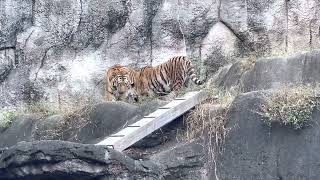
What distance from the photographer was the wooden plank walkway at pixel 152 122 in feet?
36.3

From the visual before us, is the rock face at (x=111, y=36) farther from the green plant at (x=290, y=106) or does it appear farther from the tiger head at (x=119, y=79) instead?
the green plant at (x=290, y=106)

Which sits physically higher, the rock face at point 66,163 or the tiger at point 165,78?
the tiger at point 165,78

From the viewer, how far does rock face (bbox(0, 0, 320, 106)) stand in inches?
563

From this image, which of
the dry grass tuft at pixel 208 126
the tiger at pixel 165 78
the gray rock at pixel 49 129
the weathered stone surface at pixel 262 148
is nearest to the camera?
the weathered stone surface at pixel 262 148

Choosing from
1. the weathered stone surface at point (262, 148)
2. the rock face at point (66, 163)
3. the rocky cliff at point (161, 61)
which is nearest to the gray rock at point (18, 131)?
the rocky cliff at point (161, 61)

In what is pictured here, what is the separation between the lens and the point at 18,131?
44.2 ft

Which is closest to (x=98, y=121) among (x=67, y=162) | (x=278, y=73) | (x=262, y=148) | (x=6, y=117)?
(x=6, y=117)

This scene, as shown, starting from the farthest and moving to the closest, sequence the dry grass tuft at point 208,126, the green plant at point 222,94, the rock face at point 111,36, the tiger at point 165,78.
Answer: the rock face at point 111,36, the tiger at point 165,78, the green plant at point 222,94, the dry grass tuft at point 208,126

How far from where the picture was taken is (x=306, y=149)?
33.4ft

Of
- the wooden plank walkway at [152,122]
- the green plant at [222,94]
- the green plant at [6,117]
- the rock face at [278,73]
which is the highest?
the rock face at [278,73]

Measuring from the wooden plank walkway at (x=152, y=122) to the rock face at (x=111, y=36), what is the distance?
2377 millimetres

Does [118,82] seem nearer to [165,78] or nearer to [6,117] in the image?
[165,78]

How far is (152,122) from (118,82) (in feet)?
9.19

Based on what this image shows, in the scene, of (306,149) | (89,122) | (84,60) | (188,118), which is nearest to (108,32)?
(84,60)
